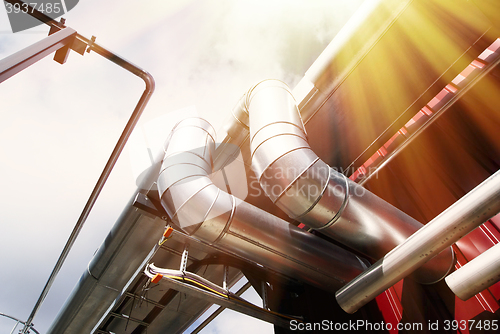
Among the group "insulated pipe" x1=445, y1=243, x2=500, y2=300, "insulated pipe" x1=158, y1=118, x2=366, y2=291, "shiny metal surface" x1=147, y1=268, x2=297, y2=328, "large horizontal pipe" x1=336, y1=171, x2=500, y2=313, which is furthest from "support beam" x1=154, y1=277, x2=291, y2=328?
"insulated pipe" x1=445, y1=243, x2=500, y2=300

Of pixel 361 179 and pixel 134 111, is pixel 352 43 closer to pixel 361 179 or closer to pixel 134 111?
pixel 361 179

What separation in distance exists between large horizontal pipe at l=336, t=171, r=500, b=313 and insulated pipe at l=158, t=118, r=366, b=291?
2.22 feet

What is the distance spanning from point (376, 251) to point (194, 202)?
5.22ft

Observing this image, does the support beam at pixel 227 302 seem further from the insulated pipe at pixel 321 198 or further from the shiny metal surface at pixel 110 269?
the insulated pipe at pixel 321 198

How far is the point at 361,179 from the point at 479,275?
6.75ft

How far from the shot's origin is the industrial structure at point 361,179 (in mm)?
2299

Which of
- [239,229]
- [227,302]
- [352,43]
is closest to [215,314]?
[227,302]

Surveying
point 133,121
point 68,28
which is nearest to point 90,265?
point 133,121

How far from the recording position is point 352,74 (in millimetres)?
2922

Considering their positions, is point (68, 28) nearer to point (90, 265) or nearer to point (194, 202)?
point (194, 202)

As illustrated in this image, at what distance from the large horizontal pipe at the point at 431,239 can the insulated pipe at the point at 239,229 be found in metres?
0.68

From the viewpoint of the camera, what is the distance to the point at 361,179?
3.58 metres

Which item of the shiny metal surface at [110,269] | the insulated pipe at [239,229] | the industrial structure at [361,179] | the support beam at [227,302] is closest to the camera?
the industrial structure at [361,179]

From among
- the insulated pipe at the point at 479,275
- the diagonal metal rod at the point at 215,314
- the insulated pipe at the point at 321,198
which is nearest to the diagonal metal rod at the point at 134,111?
the insulated pipe at the point at 321,198
